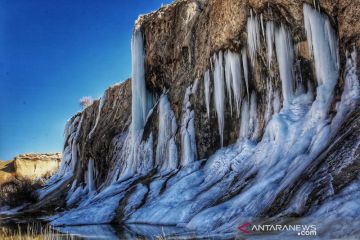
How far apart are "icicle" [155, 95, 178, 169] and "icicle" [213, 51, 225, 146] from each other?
3.01m

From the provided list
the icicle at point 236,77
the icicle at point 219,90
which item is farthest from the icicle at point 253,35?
the icicle at point 219,90

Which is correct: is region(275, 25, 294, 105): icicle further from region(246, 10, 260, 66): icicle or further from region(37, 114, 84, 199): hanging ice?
region(37, 114, 84, 199): hanging ice

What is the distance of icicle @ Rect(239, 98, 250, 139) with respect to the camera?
704 inches

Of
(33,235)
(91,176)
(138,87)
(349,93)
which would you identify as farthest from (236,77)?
(91,176)

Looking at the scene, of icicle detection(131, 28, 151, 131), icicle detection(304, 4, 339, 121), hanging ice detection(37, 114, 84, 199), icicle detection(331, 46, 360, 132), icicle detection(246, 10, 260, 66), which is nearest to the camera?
icicle detection(331, 46, 360, 132)

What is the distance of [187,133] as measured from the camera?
826 inches

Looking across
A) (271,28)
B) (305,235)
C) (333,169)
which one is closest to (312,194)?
(333,169)

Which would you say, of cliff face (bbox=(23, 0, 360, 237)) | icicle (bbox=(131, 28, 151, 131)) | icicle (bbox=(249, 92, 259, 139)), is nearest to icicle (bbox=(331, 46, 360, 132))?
cliff face (bbox=(23, 0, 360, 237))

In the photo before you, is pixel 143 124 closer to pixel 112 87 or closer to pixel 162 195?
pixel 162 195

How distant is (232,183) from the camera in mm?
15430

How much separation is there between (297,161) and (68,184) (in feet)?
100.0

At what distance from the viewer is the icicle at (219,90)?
63.6ft

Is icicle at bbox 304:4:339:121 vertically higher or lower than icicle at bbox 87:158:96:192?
higher

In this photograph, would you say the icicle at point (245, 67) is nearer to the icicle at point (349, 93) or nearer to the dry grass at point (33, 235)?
the icicle at point (349, 93)
